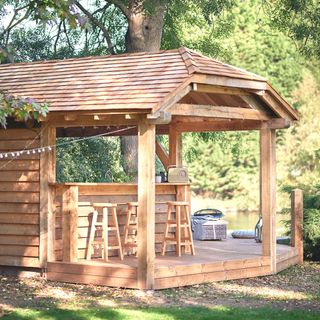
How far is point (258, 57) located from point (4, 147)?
32.2 m

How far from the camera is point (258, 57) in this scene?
43.8 metres

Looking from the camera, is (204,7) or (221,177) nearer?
(204,7)

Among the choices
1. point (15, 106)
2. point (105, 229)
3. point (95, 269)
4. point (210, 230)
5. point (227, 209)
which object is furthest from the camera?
point (227, 209)

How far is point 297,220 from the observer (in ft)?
49.3

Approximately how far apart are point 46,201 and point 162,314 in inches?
130

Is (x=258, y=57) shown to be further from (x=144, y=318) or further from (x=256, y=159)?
(x=144, y=318)

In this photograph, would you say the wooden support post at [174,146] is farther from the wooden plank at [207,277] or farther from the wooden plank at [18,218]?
the wooden plank at [18,218]

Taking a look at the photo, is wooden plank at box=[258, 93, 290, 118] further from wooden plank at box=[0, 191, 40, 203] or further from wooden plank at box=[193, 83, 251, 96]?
wooden plank at box=[0, 191, 40, 203]

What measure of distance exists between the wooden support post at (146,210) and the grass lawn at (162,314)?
1.13 m

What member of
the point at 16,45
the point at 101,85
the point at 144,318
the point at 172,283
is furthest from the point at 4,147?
the point at 16,45

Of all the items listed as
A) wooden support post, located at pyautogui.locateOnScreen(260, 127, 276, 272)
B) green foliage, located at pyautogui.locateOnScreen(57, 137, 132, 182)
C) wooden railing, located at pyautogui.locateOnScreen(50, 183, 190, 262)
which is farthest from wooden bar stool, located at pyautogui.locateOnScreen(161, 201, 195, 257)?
green foliage, located at pyautogui.locateOnScreen(57, 137, 132, 182)

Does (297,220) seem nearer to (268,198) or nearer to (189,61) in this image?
(268,198)

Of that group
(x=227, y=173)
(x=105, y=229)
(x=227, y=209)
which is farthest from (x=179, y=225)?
(x=227, y=173)

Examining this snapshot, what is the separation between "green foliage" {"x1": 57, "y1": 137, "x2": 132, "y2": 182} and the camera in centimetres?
1776
